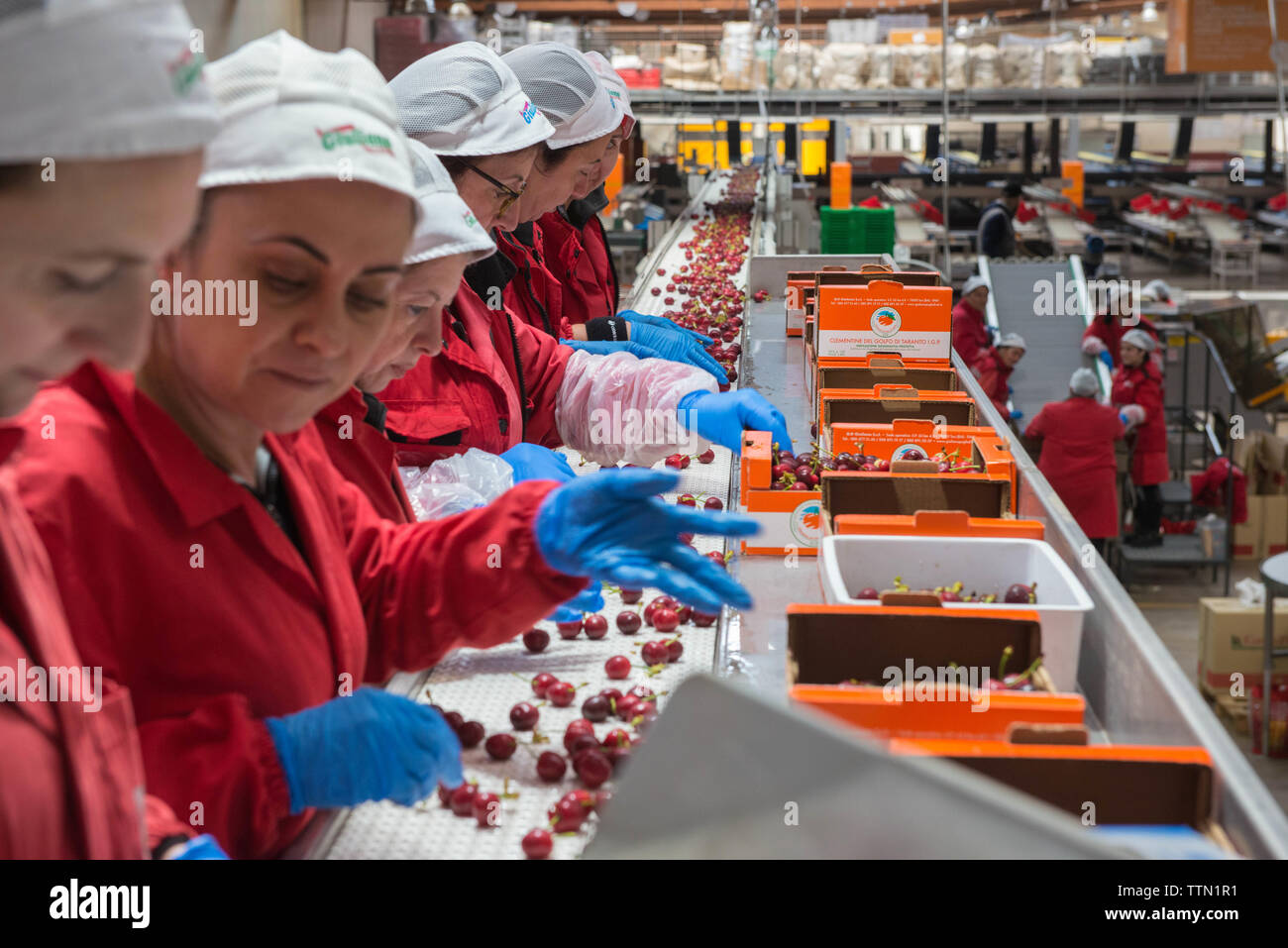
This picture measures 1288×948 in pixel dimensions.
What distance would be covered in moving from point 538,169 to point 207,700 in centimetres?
199

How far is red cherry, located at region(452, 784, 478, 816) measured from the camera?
4.54 feet

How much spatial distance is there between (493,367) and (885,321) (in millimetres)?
1183

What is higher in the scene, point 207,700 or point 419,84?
point 419,84

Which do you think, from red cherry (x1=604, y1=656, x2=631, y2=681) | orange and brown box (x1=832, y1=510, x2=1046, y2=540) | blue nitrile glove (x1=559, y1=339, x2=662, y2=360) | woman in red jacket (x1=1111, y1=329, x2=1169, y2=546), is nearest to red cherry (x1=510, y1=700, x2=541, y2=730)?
red cherry (x1=604, y1=656, x2=631, y2=681)

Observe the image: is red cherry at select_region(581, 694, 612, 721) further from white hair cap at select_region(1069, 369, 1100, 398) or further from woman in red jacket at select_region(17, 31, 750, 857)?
white hair cap at select_region(1069, 369, 1100, 398)

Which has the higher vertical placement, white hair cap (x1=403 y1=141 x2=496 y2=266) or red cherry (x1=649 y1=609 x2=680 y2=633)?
white hair cap (x1=403 y1=141 x2=496 y2=266)

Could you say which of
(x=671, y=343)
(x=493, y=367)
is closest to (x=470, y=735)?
(x=493, y=367)

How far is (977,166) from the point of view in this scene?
15219 millimetres

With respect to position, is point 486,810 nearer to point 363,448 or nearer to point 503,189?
point 363,448

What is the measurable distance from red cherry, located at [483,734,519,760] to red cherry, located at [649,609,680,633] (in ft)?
1.40

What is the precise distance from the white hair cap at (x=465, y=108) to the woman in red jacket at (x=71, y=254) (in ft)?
4.98

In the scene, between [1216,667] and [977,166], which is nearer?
[1216,667]
